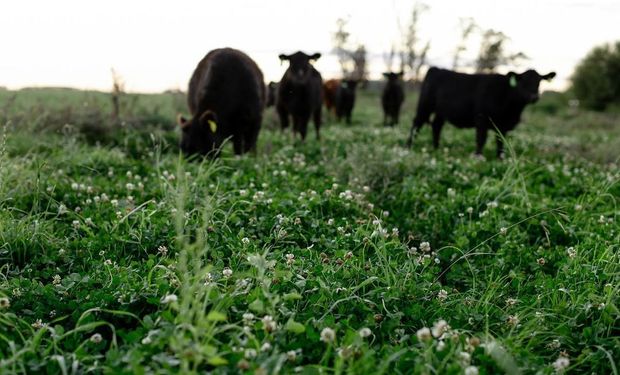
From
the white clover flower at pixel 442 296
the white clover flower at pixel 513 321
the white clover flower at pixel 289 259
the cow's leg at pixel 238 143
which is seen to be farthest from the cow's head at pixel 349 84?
the white clover flower at pixel 513 321

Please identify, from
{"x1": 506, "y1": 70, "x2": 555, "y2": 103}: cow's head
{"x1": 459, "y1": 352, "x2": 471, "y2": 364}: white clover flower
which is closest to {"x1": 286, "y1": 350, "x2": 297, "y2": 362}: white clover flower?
{"x1": 459, "y1": 352, "x2": 471, "y2": 364}: white clover flower

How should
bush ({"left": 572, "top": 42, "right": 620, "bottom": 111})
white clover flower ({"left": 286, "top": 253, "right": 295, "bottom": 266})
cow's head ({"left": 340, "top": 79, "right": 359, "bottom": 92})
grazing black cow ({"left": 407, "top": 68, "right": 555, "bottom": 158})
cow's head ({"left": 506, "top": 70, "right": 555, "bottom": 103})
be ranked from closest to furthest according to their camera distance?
1. white clover flower ({"left": 286, "top": 253, "right": 295, "bottom": 266})
2. cow's head ({"left": 506, "top": 70, "right": 555, "bottom": 103})
3. grazing black cow ({"left": 407, "top": 68, "right": 555, "bottom": 158})
4. cow's head ({"left": 340, "top": 79, "right": 359, "bottom": 92})
5. bush ({"left": 572, "top": 42, "right": 620, "bottom": 111})

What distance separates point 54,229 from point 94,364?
103 inches

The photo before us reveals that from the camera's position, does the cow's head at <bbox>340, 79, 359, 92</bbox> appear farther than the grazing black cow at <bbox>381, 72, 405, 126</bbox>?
Yes

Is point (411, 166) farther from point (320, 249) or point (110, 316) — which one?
point (110, 316)

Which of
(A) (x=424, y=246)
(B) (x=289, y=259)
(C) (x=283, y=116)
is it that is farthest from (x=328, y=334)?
(C) (x=283, y=116)

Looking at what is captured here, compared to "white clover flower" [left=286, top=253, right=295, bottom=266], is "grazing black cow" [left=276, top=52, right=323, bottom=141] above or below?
above

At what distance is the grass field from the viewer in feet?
8.68

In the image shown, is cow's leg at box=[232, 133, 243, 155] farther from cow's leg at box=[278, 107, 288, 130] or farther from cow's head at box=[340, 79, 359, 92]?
cow's head at box=[340, 79, 359, 92]

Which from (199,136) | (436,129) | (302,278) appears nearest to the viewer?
(302,278)

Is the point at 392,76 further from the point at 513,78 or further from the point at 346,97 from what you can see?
the point at 513,78

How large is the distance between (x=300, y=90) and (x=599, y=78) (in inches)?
1744

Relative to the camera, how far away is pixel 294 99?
12797 millimetres

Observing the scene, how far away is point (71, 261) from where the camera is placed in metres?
4.03
